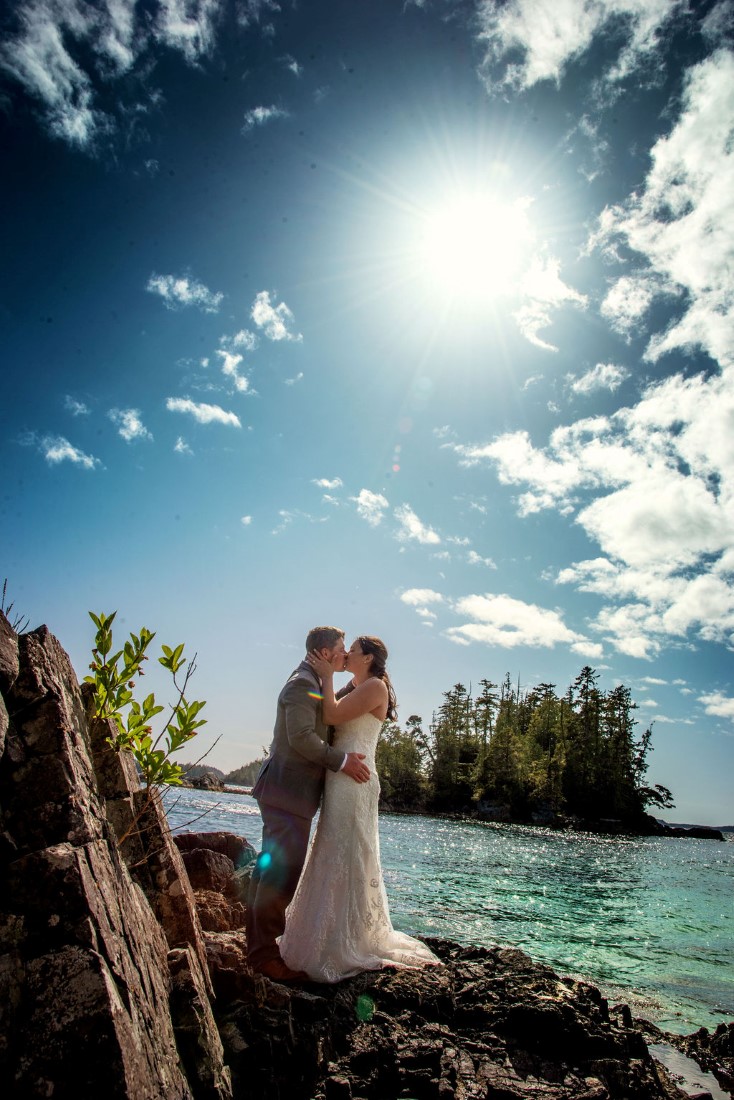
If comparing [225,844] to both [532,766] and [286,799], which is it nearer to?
[286,799]

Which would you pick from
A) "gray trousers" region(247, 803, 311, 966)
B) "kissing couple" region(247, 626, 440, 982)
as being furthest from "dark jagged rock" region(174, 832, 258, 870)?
"gray trousers" region(247, 803, 311, 966)

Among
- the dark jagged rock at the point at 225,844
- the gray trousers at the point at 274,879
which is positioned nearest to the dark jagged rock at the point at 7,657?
the gray trousers at the point at 274,879

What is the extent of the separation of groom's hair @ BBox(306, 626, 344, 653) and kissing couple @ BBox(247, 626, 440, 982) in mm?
11

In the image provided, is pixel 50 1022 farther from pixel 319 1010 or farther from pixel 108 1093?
pixel 319 1010

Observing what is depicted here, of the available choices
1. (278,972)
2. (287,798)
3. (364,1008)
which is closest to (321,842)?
(287,798)

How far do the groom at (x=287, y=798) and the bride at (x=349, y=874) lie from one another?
0.17 m

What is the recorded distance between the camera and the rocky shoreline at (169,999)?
214 centimetres

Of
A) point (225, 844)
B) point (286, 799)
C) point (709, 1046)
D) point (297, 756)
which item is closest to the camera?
point (286, 799)

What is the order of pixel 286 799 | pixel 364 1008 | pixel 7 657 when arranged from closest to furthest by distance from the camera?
1. pixel 7 657
2. pixel 364 1008
3. pixel 286 799

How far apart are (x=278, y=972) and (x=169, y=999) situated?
2.28 meters

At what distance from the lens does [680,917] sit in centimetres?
1559

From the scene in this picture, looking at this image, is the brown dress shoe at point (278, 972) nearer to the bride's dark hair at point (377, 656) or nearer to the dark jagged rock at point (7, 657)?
the bride's dark hair at point (377, 656)

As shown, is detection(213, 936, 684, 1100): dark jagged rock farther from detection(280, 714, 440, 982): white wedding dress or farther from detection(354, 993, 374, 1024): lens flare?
detection(280, 714, 440, 982): white wedding dress

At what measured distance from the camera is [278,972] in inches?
196
